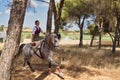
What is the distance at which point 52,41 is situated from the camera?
38.8ft

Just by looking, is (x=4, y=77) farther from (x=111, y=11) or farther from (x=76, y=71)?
(x=111, y=11)

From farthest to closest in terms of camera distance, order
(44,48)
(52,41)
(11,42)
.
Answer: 1. (44,48)
2. (52,41)
3. (11,42)

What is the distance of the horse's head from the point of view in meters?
11.6

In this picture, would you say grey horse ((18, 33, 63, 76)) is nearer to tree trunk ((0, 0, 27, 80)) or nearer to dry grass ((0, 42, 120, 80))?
dry grass ((0, 42, 120, 80))

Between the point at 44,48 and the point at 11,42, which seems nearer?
the point at 11,42

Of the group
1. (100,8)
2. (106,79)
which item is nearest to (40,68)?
A: (106,79)

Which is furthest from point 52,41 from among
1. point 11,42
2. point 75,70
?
point 75,70

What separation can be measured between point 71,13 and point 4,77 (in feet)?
130

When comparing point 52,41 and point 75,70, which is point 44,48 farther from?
point 75,70

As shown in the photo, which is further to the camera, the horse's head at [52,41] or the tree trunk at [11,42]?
the horse's head at [52,41]

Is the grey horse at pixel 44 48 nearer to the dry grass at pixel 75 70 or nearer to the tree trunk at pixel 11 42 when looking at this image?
the dry grass at pixel 75 70

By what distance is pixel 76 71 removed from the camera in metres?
14.8

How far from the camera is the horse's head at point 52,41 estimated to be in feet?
38.1

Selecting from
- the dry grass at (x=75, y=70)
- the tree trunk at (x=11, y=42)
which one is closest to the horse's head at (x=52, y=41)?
the dry grass at (x=75, y=70)
